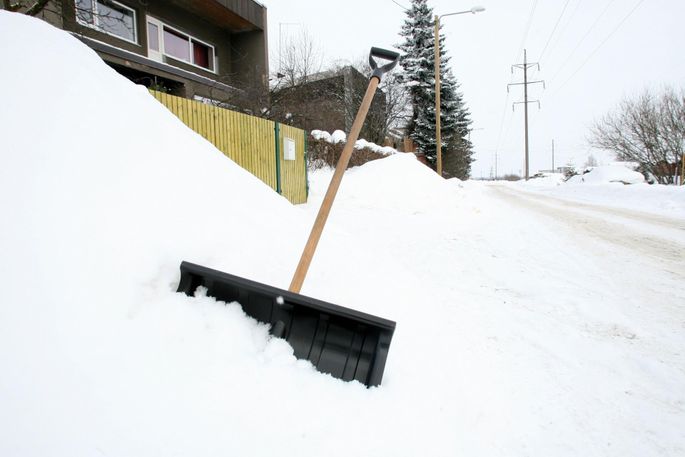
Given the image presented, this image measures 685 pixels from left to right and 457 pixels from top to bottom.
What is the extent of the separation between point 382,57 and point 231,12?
12.0 metres

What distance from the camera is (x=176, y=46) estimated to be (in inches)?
448

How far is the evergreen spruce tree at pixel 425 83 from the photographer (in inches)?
839

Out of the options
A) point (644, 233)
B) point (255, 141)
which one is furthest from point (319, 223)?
point (644, 233)

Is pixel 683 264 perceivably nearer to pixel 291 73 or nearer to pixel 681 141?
pixel 291 73

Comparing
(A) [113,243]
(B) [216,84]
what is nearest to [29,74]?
(A) [113,243]

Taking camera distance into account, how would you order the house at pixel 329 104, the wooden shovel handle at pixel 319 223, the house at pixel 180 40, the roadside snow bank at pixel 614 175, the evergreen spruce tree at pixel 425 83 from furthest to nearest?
the evergreen spruce tree at pixel 425 83 → the roadside snow bank at pixel 614 175 → the house at pixel 329 104 → the house at pixel 180 40 → the wooden shovel handle at pixel 319 223

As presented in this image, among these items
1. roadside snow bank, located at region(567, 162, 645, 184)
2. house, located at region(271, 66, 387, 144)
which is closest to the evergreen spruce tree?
house, located at region(271, 66, 387, 144)

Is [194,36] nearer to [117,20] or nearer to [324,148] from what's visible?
[117,20]

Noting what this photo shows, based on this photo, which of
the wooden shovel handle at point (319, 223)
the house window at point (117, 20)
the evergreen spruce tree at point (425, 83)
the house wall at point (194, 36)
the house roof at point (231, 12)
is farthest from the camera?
the evergreen spruce tree at point (425, 83)

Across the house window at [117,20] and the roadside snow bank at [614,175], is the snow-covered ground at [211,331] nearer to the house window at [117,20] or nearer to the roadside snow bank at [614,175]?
the house window at [117,20]

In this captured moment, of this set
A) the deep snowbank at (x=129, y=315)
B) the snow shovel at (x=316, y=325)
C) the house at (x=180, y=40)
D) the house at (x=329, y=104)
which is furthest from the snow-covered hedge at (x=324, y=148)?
the snow shovel at (x=316, y=325)

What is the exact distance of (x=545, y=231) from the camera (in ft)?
18.2

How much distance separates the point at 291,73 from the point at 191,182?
11.6m

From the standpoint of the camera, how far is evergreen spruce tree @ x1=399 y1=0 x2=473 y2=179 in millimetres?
21312
